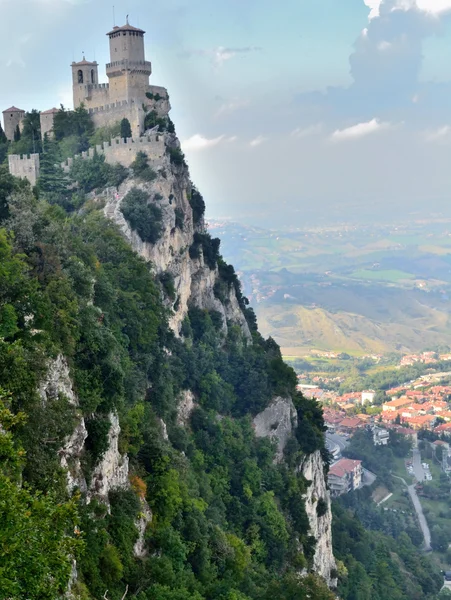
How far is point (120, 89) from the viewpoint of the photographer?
45469 mm

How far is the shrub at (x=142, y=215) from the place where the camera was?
3888cm

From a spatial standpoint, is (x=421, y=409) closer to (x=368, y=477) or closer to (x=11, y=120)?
(x=368, y=477)

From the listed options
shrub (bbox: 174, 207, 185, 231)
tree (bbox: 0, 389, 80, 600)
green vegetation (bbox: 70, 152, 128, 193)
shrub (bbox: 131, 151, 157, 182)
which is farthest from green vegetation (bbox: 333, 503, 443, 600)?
tree (bbox: 0, 389, 80, 600)

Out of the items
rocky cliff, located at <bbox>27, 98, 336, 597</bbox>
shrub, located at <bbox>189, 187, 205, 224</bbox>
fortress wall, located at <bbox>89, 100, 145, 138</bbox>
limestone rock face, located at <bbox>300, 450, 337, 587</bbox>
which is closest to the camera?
rocky cliff, located at <bbox>27, 98, 336, 597</bbox>

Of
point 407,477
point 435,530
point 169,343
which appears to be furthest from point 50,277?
point 407,477

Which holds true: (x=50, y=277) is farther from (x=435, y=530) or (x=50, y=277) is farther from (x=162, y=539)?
(x=435, y=530)

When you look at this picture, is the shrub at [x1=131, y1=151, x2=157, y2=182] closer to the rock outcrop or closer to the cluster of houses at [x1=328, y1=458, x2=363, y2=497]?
the rock outcrop

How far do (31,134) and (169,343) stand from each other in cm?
1624

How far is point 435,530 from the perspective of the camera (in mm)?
71875

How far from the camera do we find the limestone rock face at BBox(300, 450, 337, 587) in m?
40.8

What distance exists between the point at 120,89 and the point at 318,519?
2350 cm

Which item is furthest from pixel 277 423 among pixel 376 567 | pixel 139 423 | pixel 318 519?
pixel 139 423

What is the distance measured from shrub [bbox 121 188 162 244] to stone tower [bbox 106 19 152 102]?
7.13 metres

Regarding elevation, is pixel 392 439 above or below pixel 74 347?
below
